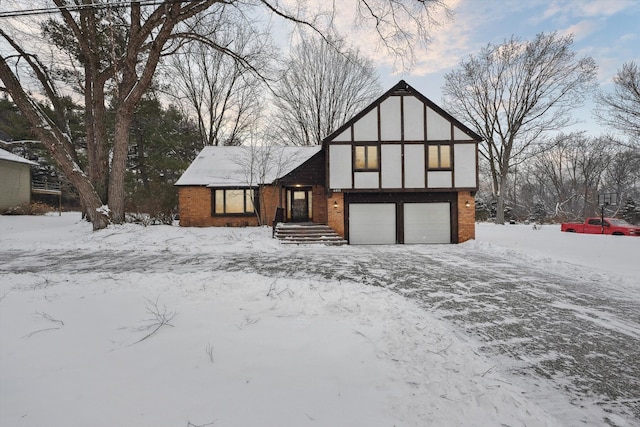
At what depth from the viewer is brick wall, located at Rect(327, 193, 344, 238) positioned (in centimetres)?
1373

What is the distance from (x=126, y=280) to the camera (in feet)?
18.4

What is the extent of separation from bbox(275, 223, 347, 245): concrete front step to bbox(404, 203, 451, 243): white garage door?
3648 mm

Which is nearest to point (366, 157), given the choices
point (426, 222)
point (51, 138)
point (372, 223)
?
point (372, 223)

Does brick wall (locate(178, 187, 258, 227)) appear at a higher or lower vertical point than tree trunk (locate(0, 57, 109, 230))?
lower

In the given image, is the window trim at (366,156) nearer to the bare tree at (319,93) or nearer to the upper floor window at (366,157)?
the upper floor window at (366,157)

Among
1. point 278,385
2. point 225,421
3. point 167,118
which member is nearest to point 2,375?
point 225,421

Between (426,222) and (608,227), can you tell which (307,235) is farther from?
(608,227)

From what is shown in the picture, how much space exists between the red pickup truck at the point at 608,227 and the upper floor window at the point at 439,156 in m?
10.0

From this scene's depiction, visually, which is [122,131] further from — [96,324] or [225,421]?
[225,421]

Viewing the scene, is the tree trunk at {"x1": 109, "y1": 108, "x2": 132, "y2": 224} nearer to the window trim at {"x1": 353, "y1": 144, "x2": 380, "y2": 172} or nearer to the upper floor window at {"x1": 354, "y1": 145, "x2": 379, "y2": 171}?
the window trim at {"x1": 353, "y1": 144, "x2": 380, "y2": 172}

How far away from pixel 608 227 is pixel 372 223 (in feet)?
44.1

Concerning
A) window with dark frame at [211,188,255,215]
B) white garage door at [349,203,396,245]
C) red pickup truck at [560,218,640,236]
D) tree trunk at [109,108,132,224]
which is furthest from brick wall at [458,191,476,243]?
tree trunk at [109,108,132,224]

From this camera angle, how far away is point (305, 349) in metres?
3.07

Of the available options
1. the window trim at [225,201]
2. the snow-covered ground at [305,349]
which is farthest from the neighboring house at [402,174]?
the snow-covered ground at [305,349]
